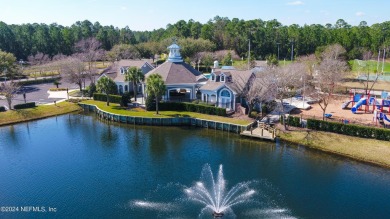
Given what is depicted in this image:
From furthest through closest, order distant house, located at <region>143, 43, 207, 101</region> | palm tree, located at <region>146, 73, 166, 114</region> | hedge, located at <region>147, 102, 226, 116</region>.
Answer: distant house, located at <region>143, 43, 207, 101</region>
palm tree, located at <region>146, 73, 166, 114</region>
hedge, located at <region>147, 102, 226, 116</region>

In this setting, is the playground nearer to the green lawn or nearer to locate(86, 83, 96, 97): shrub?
the green lawn

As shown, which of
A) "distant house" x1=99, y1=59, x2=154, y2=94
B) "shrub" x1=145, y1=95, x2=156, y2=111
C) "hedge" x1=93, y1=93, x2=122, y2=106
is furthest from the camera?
"distant house" x1=99, y1=59, x2=154, y2=94

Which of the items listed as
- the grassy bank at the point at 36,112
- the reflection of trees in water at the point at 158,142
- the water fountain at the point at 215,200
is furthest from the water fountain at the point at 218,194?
the grassy bank at the point at 36,112

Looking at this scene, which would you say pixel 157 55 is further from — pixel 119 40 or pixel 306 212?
pixel 306 212

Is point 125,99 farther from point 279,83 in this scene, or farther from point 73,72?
point 279,83

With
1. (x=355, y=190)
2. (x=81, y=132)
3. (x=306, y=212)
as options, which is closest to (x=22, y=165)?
(x=81, y=132)

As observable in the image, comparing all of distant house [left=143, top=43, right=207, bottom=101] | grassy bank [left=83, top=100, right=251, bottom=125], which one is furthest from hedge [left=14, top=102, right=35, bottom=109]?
distant house [left=143, top=43, right=207, bottom=101]
